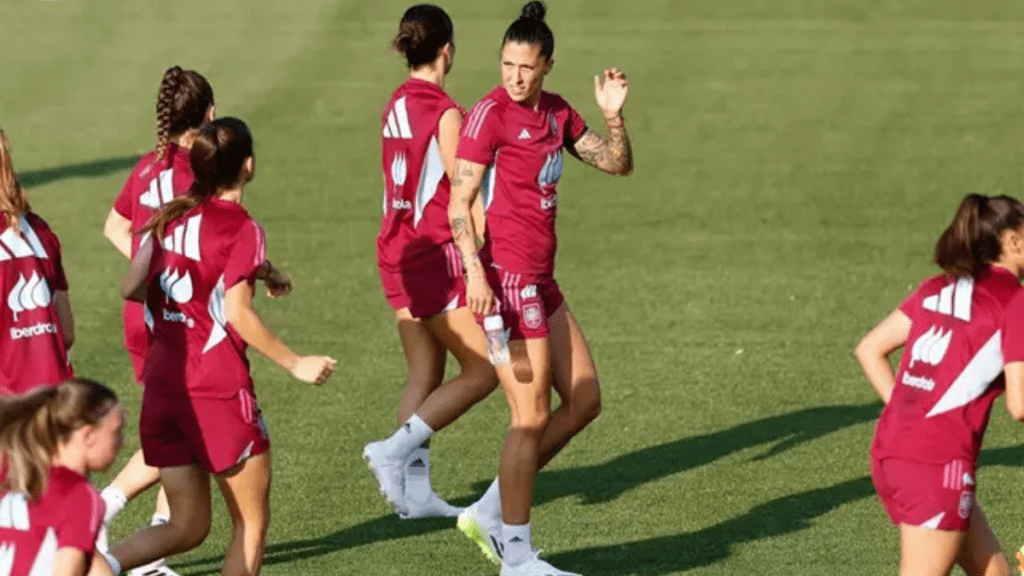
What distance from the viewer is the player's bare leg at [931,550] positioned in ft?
23.3

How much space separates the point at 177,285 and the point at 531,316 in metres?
1.72

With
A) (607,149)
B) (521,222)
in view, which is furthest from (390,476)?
(607,149)

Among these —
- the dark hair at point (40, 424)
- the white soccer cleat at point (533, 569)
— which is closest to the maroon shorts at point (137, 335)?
the white soccer cleat at point (533, 569)

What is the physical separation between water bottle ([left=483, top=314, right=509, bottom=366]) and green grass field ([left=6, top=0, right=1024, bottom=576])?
101 centimetres

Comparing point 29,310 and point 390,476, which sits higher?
point 29,310

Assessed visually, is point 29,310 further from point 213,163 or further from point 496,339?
point 496,339

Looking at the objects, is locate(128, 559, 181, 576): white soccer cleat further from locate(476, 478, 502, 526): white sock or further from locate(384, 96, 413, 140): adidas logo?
locate(384, 96, 413, 140): adidas logo

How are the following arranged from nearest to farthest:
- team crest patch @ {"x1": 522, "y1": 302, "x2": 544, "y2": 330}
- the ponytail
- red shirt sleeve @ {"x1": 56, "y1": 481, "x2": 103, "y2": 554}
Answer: red shirt sleeve @ {"x1": 56, "y1": 481, "x2": 103, "y2": 554} → the ponytail → team crest patch @ {"x1": 522, "y1": 302, "x2": 544, "y2": 330}

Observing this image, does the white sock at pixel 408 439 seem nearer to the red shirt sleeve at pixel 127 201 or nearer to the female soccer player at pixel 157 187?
the female soccer player at pixel 157 187

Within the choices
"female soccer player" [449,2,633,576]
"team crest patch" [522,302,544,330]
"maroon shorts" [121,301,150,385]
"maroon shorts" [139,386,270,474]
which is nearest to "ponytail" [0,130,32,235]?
"maroon shorts" [139,386,270,474]

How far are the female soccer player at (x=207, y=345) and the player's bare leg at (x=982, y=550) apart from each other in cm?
250

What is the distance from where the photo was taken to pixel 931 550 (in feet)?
23.3

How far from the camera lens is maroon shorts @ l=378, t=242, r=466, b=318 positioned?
1001 centimetres

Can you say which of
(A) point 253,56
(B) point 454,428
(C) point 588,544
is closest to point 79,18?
(A) point 253,56
